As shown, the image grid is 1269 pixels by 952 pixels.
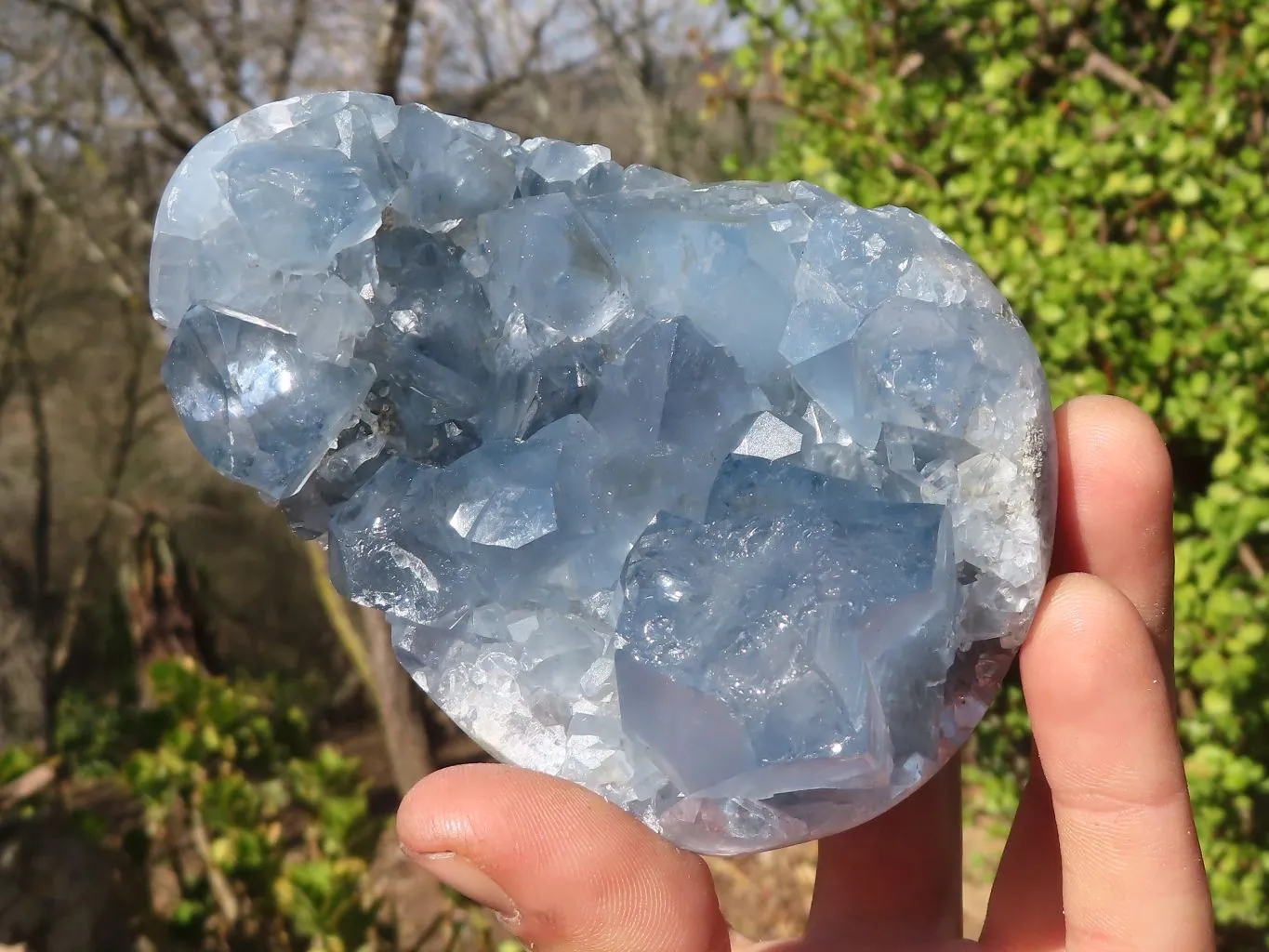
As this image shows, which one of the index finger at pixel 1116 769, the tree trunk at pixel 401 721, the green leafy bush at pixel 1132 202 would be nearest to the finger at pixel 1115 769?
the index finger at pixel 1116 769

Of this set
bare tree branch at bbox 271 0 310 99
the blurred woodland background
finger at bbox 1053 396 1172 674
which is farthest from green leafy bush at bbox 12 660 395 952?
bare tree branch at bbox 271 0 310 99

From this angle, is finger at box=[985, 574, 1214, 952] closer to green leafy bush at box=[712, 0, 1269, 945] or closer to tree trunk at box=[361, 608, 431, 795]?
green leafy bush at box=[712, 0, 1269, 945]

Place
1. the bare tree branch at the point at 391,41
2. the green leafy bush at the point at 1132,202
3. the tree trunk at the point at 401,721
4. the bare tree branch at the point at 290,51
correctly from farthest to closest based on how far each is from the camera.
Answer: the bare tree branch at the point at 290,51
the tree trunk at the point at 401,721
the bare tree branch at the point at 391,41
the green leafy bush at the point at 1132,202

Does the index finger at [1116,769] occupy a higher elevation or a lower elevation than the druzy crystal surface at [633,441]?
lower

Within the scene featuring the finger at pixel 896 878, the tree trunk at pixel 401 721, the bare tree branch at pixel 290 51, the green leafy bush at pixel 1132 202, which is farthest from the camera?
the bare tree branch at pixel 290 51

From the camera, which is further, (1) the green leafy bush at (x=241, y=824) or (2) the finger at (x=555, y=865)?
(1) the green leafy bush at (x=241, y=824)

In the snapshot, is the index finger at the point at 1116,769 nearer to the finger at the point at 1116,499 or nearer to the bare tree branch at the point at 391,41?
the finger at the point at 1116,499

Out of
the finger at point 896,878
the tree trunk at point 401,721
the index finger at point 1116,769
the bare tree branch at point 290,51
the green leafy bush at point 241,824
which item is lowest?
the tree trunk at point 401,721

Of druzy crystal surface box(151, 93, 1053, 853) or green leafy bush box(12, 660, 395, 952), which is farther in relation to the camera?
green leafy bush box(12, 660, 395, 952)
